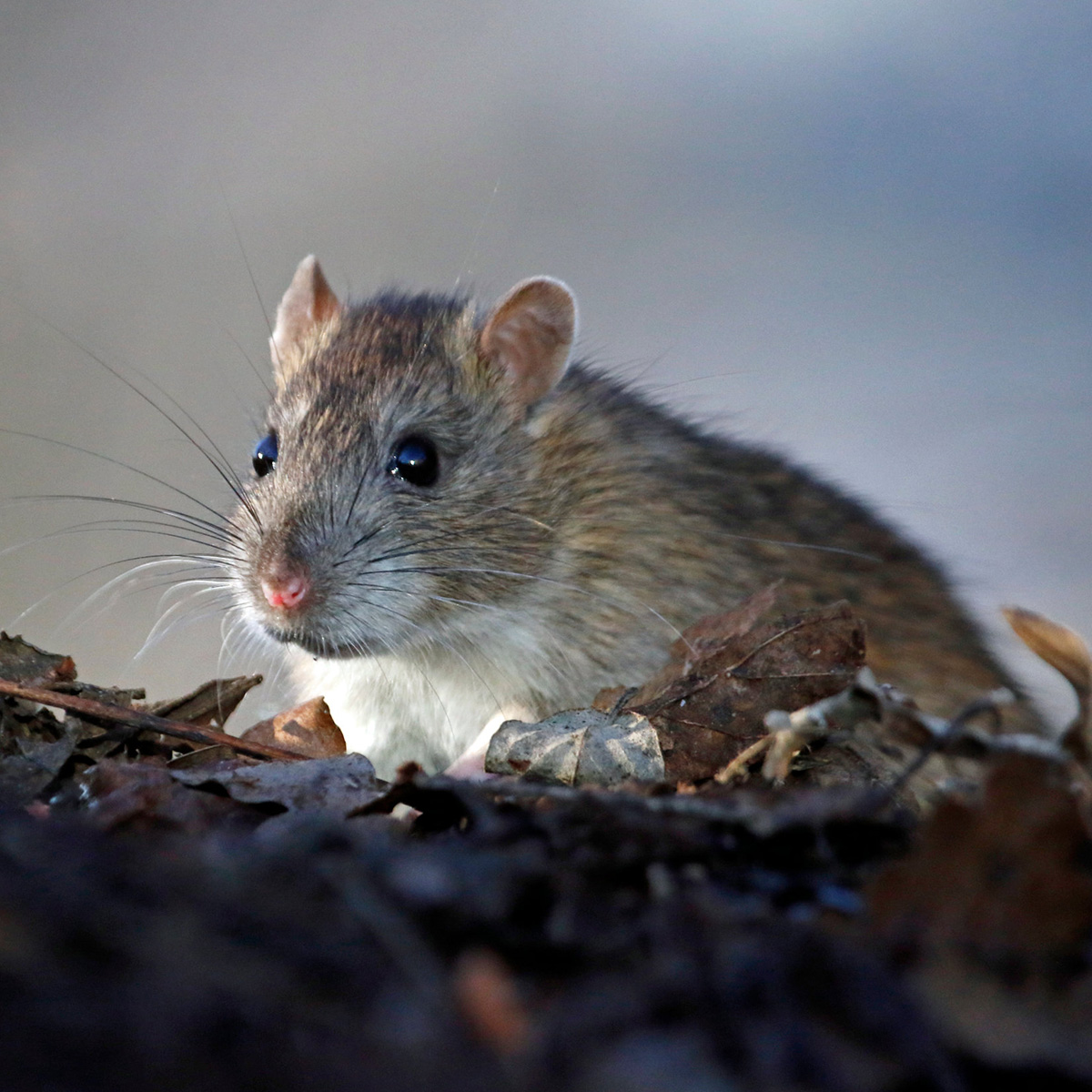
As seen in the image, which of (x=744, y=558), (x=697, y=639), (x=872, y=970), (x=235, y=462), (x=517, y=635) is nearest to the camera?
(x=872, y=970)

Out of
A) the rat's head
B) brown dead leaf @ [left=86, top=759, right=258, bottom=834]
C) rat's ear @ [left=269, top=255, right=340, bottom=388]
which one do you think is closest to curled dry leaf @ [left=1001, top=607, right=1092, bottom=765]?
brown dead leaf @ [left=86, top=759, right=258, bottom=834]

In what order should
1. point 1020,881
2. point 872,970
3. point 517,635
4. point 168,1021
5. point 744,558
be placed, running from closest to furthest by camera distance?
1. point 168,1021
2. point 872,970
3. point 1020,881
4. point 517,635
5. point 744,558

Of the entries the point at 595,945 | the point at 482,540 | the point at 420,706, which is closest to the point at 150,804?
the point at 595,945

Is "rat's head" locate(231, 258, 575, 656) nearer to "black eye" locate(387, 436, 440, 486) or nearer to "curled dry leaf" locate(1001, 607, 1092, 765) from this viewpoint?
"black eye" locate(387, 436, 440, 486)

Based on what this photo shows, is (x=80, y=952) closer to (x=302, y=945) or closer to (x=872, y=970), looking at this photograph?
(x=302, y=945)

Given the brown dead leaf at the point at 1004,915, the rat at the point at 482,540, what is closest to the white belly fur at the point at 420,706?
the rat at the point at 482,540

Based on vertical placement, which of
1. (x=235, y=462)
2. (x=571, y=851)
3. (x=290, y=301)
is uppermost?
(x=290, y=301)

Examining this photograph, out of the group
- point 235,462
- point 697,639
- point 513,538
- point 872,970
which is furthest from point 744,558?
point 872,970
